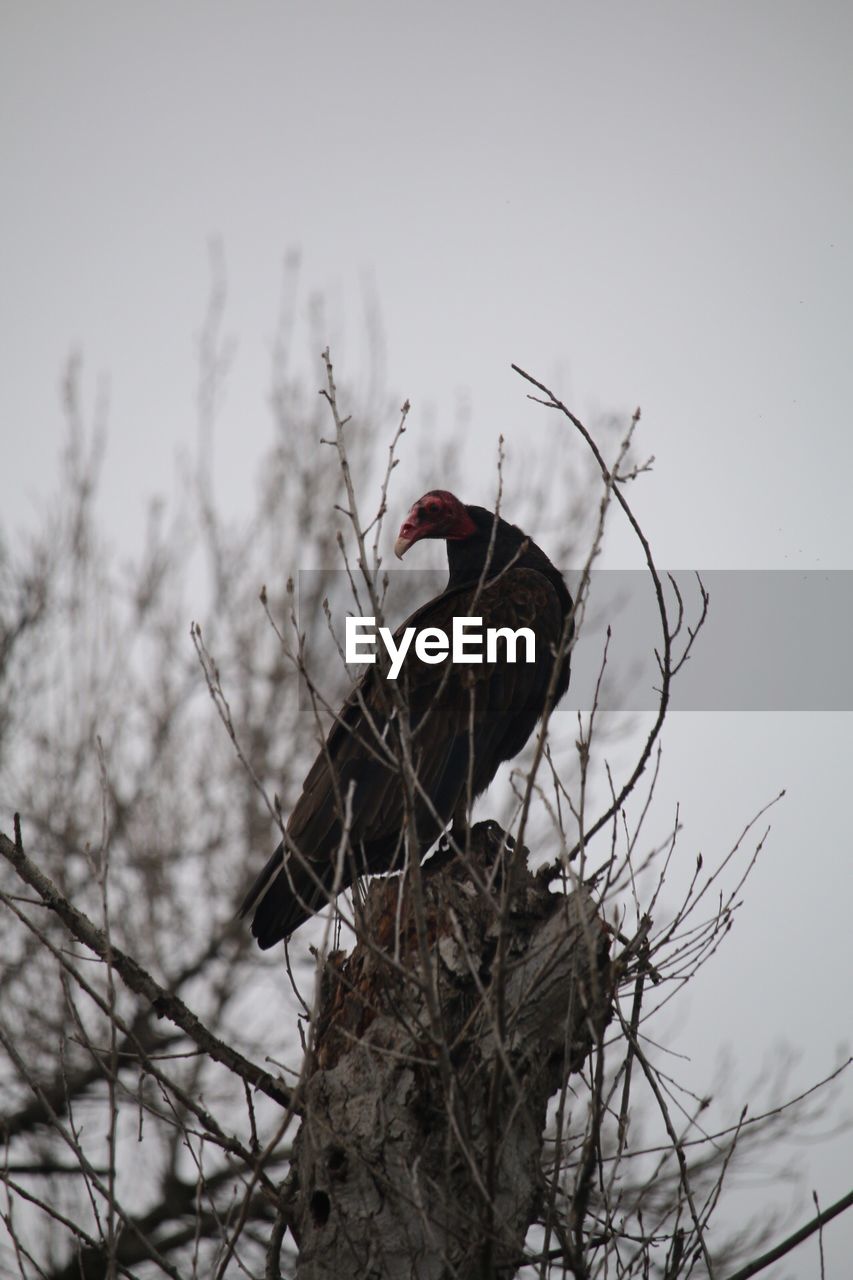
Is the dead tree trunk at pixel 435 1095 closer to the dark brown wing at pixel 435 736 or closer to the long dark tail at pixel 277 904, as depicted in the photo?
the long dark tail at pixel 277 904

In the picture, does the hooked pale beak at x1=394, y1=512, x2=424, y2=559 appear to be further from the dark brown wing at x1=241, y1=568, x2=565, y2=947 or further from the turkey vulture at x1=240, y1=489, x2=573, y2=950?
the dark brown wing at x1=241, y1=568, x2=565, y2=947

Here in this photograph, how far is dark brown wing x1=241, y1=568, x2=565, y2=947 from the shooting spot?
3.14 metres

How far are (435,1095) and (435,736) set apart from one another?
1444 mm

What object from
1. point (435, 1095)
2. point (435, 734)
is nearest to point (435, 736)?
point (435, 734)

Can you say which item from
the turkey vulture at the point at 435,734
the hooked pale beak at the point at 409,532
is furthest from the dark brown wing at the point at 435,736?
the hooked pale beak at the point at 409,532

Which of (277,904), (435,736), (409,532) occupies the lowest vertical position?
(277,904)

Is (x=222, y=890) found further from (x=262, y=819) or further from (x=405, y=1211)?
(x=405, y=1211)

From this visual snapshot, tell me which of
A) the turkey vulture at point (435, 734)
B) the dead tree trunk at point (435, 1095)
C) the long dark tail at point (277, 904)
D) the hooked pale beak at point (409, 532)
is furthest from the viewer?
the hooked pale beak at point (409, 532)

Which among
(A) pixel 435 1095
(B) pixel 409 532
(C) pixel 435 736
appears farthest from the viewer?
(B) pixel 409 532

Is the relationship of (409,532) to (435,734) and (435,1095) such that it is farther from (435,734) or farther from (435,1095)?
(435,1095)

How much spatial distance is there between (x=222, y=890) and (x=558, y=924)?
4268mm

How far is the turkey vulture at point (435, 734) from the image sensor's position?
3.03 metres

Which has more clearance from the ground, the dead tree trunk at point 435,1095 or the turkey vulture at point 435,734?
the turkey vulture at point 435,734

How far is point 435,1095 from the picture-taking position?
2.14 metres
